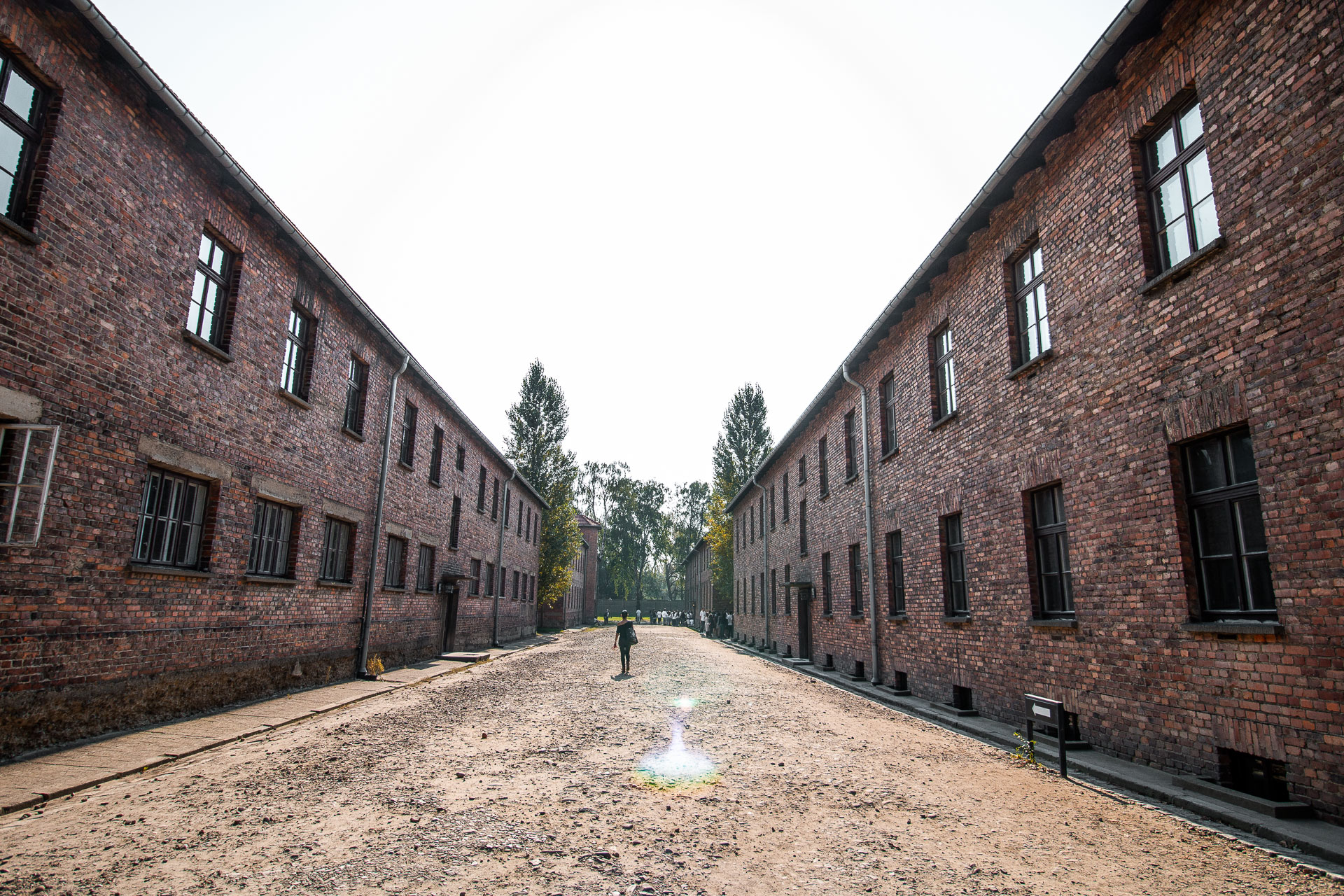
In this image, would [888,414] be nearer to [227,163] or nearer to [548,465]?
[227,163]

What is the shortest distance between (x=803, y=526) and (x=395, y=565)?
1166 centimetres

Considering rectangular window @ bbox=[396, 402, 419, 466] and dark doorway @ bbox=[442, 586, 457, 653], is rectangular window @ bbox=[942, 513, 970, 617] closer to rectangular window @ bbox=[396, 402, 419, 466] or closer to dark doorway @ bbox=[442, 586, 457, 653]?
rectangular window @ bbox=[396, 402, 419, 466]

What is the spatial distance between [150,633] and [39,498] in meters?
2.18

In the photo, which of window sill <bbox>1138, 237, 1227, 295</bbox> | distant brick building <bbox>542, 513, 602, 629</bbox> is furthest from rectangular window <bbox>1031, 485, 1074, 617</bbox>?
distant brick building <bbox>542, 513, 602, 629</bbox>

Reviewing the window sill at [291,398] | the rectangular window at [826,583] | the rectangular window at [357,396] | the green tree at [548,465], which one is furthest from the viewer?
the green tree at [548,465]

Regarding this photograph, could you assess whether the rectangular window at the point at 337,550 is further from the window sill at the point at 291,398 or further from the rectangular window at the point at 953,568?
the rectangular window at the point at 953,568

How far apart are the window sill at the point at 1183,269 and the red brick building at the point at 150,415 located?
980 centimetres

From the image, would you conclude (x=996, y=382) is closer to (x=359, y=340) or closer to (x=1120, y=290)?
(x=1120, y=290)

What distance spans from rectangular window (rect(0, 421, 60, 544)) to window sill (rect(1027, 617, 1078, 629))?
9.82m

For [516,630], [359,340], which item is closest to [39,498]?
[359,340]

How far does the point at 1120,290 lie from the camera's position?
718 cm

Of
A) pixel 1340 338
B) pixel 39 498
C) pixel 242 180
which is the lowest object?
pixel 39 498

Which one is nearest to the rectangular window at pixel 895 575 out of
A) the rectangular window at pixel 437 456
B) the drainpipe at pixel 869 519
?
the drainpipe at pixel 869 519

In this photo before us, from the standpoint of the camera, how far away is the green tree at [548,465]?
3825 cm
